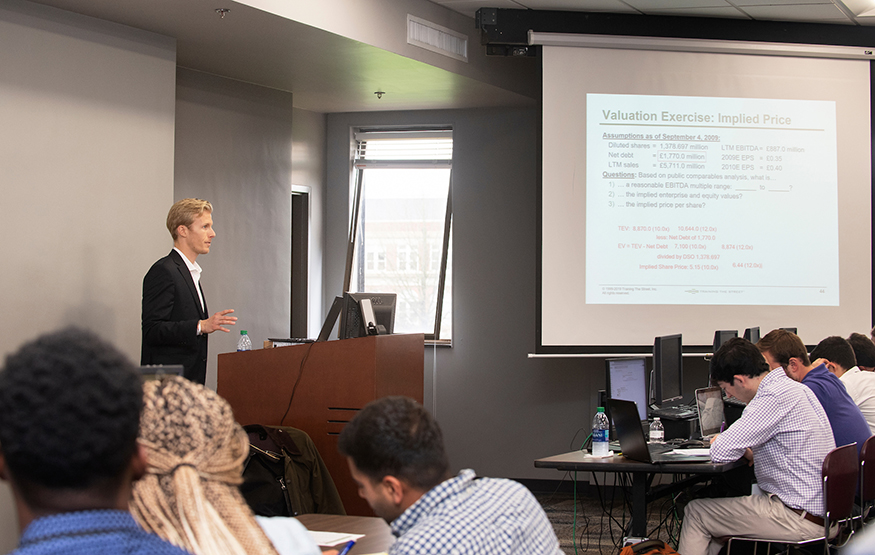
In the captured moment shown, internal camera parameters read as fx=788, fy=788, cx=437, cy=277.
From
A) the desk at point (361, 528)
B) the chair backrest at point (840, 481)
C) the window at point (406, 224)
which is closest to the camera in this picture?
the desk at point (361, 528)

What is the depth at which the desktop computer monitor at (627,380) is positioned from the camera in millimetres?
3740

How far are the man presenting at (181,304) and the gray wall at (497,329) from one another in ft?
9.41

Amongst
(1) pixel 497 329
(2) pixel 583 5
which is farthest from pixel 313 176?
(2) pixel 583 5

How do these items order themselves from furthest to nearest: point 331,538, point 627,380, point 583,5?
point 583,5 → point 627,380 → point 331,538

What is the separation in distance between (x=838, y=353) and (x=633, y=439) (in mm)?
1515

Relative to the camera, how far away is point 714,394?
160 inches

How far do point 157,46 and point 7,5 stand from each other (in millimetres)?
854

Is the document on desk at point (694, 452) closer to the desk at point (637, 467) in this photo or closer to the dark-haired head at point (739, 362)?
the desk at point (637, 467)

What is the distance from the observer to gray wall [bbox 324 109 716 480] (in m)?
6.05

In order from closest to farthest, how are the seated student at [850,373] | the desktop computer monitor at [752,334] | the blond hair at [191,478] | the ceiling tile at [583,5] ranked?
the blond hair at [191,478], the seated student at [850,373], the desktop computer monitor at [752,334], the ceiling tile at [583,5]

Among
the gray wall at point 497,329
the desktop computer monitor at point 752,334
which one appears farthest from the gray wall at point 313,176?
the desktop computer monitor at point 752,334

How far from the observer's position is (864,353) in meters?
4.29

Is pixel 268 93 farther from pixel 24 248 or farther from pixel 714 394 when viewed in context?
pixel 714 394

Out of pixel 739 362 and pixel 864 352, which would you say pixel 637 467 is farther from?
pixel 864 352
